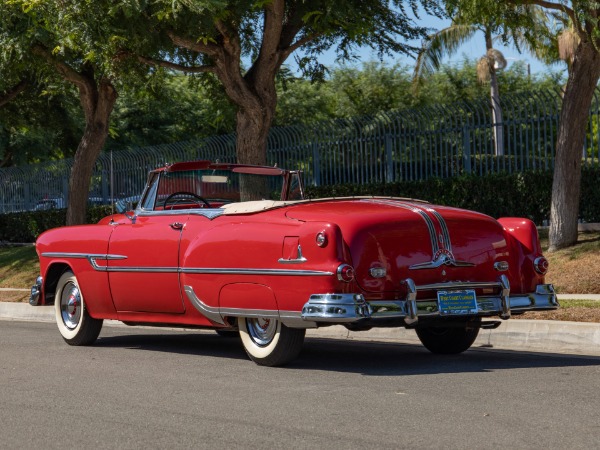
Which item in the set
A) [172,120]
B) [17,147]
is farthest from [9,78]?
[172,120]

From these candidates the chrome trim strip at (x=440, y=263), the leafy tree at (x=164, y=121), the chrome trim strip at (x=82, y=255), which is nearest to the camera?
the chrome trim strip at (x=440, y=263)

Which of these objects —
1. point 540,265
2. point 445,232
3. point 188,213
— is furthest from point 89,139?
point 445,232

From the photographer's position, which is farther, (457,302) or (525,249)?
(525,249)

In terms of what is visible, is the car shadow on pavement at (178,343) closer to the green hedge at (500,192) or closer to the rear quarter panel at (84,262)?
the rear quarter panel at (84,262)

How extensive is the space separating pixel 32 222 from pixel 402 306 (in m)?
24.2

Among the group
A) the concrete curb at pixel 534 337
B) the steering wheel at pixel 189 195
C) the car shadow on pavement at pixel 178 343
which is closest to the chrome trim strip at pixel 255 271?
the car shadow on pavement at pixel 178 343

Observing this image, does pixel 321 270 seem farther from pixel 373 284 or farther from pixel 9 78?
pixel 9 78

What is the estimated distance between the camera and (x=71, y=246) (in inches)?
431

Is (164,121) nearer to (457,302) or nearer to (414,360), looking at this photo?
(414,360)

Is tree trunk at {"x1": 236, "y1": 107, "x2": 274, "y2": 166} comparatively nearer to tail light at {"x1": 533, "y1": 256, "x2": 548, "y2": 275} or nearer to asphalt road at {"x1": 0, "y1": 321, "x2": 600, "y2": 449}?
asphalt road at {"x1": 0, "y1": 321, "x2": 600, "y2": 449}

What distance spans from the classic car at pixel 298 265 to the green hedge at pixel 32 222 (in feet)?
58.1

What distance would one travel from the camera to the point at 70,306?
11.1m

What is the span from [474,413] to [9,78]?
59.4 ft

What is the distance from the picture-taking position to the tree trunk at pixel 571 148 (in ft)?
53.8
